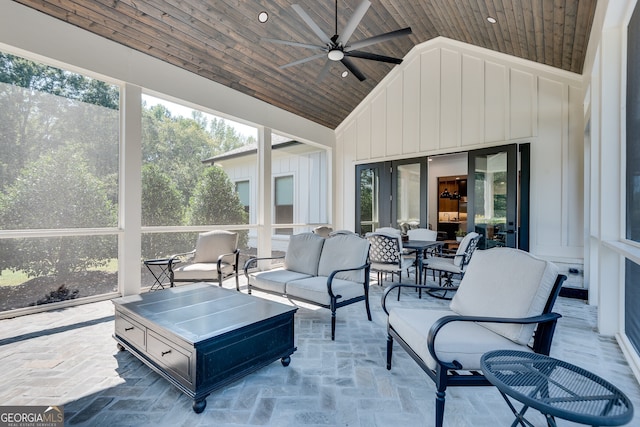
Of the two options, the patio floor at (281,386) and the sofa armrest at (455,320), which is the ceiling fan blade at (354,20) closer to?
the sofa armrest at (455,320)

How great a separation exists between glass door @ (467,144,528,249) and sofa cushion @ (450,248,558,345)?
3682 millimetres

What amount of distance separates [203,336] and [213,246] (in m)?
3.04

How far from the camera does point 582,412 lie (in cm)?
109

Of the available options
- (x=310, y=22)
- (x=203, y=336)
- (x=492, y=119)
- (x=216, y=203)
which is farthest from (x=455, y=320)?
(x=492, y=119)

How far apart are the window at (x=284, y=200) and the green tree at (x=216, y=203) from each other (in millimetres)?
1376

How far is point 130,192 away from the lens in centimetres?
442

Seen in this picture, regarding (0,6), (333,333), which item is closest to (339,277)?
(333,333)

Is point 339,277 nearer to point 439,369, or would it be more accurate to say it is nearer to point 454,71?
point 439,369

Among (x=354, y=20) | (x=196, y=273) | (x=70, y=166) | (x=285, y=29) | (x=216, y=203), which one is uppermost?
(x=285, y=29)

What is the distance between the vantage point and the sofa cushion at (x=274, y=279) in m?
3.61

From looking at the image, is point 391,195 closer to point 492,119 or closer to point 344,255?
point 492,119

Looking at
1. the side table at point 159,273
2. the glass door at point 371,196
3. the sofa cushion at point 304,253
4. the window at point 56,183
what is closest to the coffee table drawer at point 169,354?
the sofa cushion at point 304,253

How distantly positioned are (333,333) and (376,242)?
1932 millimetres

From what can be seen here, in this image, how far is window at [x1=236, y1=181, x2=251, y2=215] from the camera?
637 centimetres
